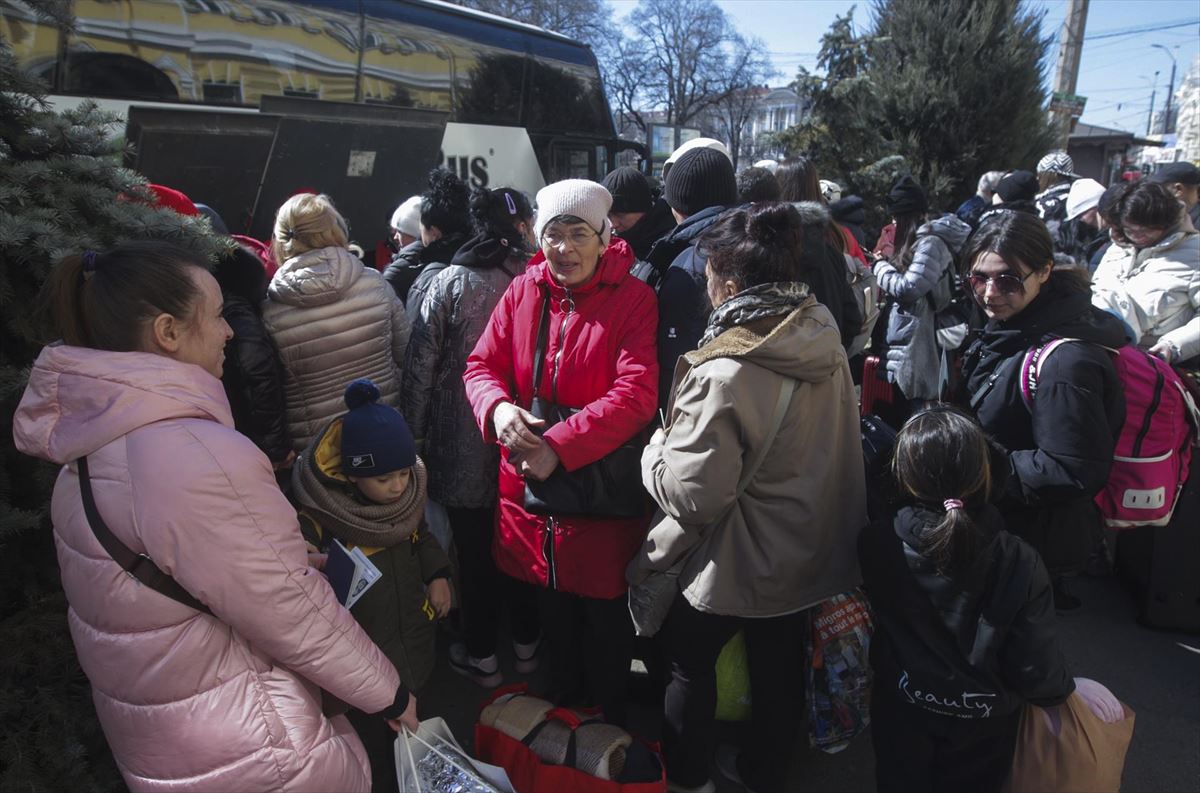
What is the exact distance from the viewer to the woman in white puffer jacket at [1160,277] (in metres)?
3.24

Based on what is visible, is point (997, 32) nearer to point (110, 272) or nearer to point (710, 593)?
point (710, 593)

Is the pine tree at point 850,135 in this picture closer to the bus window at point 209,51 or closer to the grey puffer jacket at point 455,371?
the bus window at point 209,51

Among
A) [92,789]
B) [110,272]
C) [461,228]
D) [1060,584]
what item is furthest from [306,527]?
[1060,584]

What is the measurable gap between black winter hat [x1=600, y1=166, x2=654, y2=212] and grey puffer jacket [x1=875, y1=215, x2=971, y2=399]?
4.75ft

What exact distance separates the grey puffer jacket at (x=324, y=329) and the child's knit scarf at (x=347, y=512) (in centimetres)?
50

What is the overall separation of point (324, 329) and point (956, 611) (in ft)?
7.43

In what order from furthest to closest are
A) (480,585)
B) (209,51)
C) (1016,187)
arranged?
(209,51) → (1016,187) → (480,585)

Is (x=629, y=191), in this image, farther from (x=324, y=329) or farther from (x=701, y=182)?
(x=324, y=329)

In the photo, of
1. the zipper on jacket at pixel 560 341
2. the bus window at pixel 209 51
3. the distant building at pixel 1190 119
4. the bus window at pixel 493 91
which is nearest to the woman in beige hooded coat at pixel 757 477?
the zipper on jacket at pixel 560 341

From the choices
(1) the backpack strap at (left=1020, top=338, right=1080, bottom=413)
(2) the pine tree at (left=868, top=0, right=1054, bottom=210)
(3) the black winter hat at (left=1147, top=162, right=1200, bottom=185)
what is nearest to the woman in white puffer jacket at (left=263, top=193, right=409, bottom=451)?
(1) the backpack strap at (left=1020, top=338, right=1080, bottom=413)

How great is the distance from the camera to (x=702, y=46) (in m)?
39.4

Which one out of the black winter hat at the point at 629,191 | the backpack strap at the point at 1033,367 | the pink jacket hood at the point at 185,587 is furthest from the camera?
the black winter hat at the point at 629,191

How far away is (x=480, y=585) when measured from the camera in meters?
3.03

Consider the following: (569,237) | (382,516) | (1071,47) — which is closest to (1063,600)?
(569,237)
